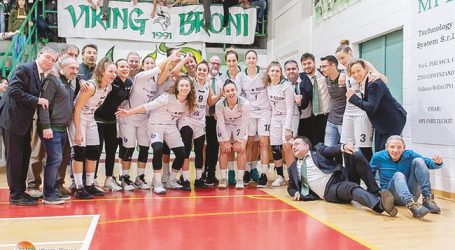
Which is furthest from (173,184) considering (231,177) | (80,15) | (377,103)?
(80,15)

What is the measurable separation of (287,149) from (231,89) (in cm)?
112

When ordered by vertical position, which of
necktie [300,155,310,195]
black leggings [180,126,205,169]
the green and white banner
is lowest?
necktie [300,155,310,195]

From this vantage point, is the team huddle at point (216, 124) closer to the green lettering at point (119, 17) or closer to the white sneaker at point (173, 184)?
the white sneaker at point (173, 184)

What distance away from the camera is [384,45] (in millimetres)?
6250

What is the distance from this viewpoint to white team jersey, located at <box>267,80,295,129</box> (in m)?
5.47

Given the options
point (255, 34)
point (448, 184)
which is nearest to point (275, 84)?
point (448, 184)

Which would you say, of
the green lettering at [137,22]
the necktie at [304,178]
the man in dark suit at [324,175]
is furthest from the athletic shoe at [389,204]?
the green lettering at [137,22]

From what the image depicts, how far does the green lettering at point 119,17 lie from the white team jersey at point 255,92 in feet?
16.6

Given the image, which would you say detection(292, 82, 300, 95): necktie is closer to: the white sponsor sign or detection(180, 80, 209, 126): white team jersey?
detection(180, 80, 209, 126): white team jersey

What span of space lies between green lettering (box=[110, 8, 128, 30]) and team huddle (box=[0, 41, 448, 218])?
4.39 meters

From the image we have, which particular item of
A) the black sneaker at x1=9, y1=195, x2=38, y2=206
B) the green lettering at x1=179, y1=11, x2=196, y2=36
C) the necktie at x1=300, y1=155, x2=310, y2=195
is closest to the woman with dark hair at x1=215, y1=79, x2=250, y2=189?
the necktie at x1=300, y1=155, x2=310, y2=195

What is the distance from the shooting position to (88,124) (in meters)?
4.75

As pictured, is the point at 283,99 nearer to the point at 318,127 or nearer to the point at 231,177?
the point at 318,127

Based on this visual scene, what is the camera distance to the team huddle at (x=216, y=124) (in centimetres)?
425
